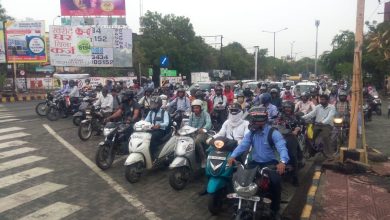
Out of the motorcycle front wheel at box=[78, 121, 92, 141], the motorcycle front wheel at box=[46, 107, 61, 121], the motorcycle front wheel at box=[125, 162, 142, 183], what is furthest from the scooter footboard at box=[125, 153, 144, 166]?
the motorcycle front wheel at box=[46, 107, 61, 121]

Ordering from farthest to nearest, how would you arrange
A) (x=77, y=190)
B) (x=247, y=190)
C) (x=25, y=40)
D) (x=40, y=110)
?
(x=25, y=40), (x=40, y=110), (x=77, y=190), (x=247, y=190)

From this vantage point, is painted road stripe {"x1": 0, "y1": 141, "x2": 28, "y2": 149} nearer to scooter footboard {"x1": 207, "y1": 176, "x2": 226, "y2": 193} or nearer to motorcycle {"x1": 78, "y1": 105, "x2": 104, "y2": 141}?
motorcycle {"x1": 78, "y1": 105, "x2": 104, "y2": 141}

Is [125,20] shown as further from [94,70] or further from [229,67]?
[229,67]

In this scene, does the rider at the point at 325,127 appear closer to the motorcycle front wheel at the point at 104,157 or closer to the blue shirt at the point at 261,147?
the blue shirt at the point at 261,147

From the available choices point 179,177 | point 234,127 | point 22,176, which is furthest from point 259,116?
point 22,176

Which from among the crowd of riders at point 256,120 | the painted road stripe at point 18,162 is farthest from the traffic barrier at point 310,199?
the painted road stripe at point 18,162

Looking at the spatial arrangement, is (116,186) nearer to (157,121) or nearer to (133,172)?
(133,172)

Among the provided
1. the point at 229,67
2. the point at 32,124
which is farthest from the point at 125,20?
the point at 229,67

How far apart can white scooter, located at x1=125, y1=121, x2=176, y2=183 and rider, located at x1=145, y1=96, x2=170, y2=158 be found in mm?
157

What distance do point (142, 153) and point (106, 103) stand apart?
558 centimetres

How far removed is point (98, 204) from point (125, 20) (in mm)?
30724

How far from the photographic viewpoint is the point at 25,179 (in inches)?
301

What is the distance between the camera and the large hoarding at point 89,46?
28500 millimetres

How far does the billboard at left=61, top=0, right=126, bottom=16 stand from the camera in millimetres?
33375
